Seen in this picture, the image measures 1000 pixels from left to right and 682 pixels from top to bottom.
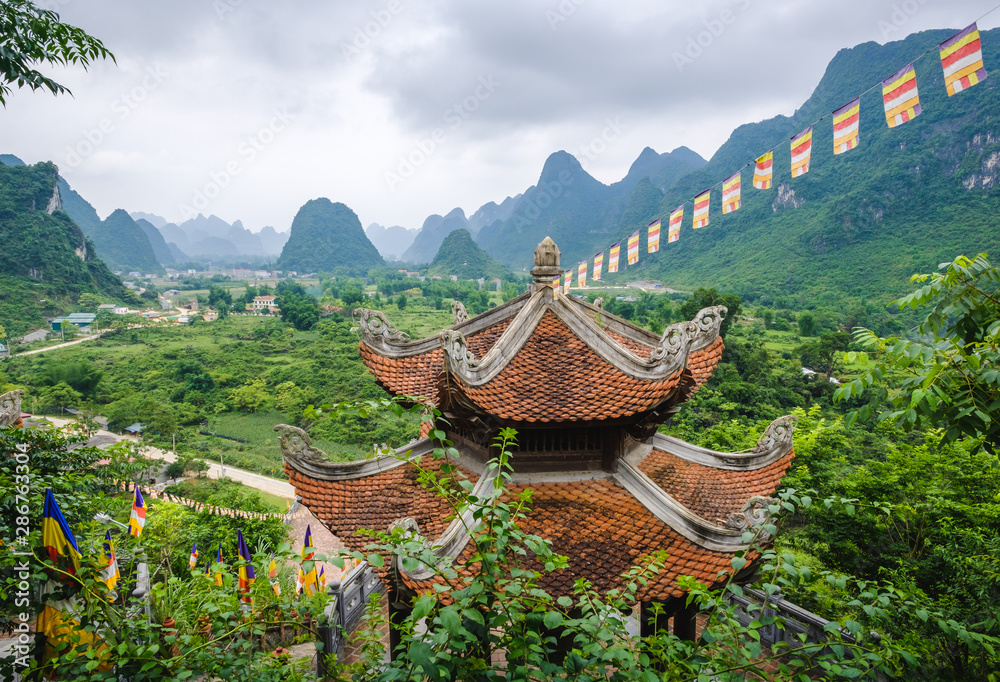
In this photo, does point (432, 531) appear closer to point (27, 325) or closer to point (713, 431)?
point (713, 431)

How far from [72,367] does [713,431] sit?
63918 millimetres

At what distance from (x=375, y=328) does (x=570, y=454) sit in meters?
3.16

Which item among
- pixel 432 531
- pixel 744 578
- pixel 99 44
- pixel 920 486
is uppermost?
pixel 99 44

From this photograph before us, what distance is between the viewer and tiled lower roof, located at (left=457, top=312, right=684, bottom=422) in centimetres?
627

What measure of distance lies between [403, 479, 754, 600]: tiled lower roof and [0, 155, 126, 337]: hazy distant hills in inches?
3840

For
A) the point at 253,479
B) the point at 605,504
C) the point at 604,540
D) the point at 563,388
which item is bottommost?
the point at 253,479

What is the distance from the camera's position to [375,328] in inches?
297

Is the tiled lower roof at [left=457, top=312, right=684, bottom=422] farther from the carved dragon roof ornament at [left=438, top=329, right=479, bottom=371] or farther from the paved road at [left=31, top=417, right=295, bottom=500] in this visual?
the paved road at [left=31, top=417, right=295, bottom=500]

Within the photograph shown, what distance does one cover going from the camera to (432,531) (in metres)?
6.35

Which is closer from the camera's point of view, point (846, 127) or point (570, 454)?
point (570, 454)

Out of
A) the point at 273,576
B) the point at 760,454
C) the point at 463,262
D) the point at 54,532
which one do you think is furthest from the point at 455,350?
the point at 463,262

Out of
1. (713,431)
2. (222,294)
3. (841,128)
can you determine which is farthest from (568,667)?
(222,294)

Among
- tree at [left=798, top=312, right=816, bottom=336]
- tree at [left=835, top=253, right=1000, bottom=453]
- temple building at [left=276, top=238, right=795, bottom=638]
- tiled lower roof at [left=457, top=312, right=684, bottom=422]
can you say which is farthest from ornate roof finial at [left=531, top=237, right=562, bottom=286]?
tree at [left=798, top=312, right=816, bottom=336]

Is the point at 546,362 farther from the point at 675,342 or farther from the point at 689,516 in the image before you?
the point at 689,516
